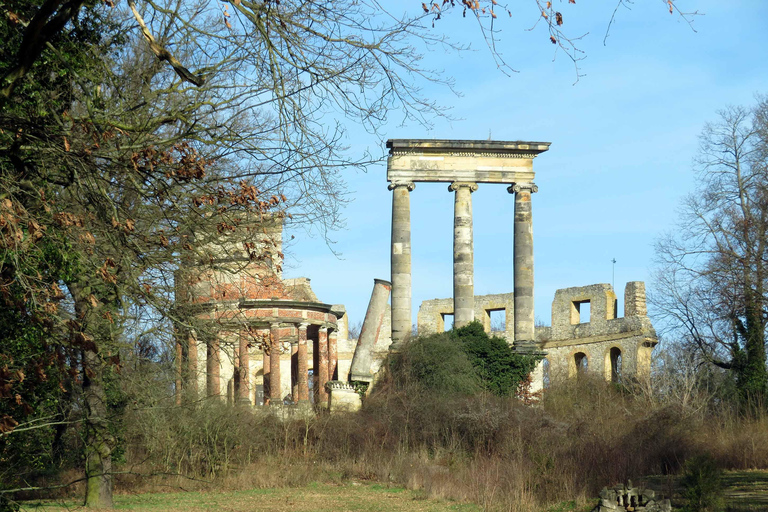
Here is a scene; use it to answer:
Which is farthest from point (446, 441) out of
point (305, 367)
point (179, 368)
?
point (179, 368)

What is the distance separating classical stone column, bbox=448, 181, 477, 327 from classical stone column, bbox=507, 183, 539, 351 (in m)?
1.56

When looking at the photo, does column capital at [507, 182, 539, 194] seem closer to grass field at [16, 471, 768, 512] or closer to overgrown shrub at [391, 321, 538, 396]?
overgrown shrub at [391, 321, 538, 396]

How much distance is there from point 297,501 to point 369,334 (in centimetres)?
1265

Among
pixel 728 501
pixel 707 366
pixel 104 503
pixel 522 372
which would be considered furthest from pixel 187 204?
pixel 707 366

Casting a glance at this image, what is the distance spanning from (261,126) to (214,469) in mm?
14647

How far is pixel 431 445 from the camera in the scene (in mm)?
24781

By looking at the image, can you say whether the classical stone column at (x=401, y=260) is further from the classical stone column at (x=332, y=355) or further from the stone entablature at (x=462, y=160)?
the classical stone column at (x=332, y=355)

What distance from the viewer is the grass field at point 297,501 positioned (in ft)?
55.1

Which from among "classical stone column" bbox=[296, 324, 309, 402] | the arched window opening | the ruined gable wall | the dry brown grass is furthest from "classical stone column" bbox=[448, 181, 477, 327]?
the arched window opening

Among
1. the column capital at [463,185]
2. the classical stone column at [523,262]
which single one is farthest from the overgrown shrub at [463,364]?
the column capital at [463,185]

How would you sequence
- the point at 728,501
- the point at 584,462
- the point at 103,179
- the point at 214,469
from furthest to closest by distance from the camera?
the point at 214,469, the point at 584,462, the point at 728,501, the point at 103,179

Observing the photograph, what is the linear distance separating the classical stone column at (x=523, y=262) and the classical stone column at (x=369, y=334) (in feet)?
16.2

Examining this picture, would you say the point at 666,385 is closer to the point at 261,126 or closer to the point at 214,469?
the point at 214,469

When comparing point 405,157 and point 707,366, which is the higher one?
point 405,157
